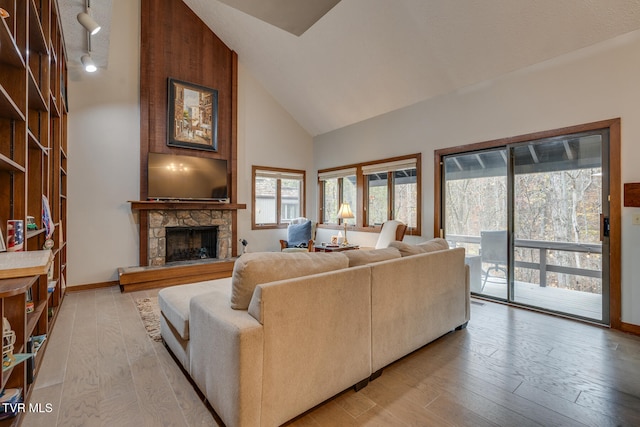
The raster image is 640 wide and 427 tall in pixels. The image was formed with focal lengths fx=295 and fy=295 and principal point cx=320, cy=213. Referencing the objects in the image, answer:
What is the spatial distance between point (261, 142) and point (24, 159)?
452 cm

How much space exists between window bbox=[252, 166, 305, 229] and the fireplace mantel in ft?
1.98

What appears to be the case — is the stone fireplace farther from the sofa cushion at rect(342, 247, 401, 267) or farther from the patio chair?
the patio chair

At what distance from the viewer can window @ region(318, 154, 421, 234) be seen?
4840 mm

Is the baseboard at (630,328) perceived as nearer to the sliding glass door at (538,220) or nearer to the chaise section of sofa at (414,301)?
the sliding glass door at (538,220)

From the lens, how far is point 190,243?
5371mm

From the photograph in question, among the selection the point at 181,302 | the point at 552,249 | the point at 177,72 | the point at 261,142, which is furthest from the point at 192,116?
the point at 552,249

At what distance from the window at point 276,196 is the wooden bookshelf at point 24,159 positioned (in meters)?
3.38

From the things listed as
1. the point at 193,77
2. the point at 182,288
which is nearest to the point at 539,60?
the point at 182,288

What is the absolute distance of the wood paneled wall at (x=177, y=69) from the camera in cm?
479

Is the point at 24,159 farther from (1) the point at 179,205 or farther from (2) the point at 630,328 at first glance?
(2) the point at 630,328

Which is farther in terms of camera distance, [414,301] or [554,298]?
[554,298]

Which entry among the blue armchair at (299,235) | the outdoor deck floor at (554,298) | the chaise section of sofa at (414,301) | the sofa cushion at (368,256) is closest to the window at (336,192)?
the blue armchair at (299,235)

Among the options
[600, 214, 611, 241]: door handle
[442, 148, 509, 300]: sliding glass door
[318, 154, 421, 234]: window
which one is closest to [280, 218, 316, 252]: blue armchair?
[318, 154, 421, 234]: window

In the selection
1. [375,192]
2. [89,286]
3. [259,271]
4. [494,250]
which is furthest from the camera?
[375,192]
